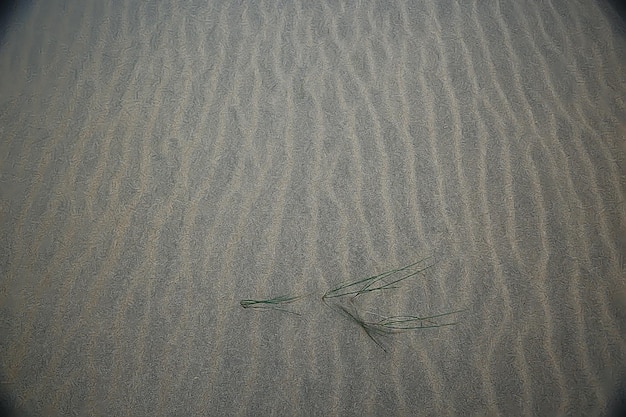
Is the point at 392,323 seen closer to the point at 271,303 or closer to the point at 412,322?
the point at 412,322

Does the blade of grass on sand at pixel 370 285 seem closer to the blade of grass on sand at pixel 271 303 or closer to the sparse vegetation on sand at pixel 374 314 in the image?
the sparse vegetation on sand at pixel 374 314

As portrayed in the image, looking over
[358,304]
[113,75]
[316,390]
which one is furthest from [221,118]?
[316,390]

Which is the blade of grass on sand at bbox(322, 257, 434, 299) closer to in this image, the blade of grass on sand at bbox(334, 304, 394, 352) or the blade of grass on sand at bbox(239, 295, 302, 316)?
the blade of grass on sand at bbox(334, 304, 394, 352)

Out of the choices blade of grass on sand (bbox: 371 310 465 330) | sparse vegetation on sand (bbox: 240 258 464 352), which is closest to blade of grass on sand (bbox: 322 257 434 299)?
sparse vegetation on sand (bbox: 240 258 464 352)

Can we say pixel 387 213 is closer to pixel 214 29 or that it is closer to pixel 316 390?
pixel 316 390

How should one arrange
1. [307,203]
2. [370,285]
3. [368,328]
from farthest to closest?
1. [307,203]
2. [370,285]
3. [368,328]

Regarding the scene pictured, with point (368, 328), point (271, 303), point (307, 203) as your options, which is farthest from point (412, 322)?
point (307, 203)
